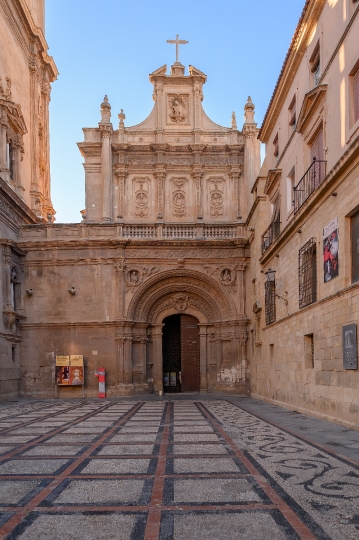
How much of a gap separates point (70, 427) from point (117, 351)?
10.9 meters

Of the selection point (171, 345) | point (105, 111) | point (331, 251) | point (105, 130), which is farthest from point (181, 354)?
point (331, 251)

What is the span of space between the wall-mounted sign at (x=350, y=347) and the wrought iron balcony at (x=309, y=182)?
12.0ft

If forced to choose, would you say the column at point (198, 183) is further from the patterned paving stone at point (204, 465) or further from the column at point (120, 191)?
the patterned paving stone at point (204, 465)

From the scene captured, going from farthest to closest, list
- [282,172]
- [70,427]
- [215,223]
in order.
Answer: [215,223], [282,172], [70,427]

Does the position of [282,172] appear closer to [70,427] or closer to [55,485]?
[70,427]

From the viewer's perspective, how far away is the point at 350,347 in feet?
31.1

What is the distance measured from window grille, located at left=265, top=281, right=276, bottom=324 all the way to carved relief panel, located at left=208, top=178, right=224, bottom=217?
23.4ft

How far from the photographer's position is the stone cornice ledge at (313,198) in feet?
30.6

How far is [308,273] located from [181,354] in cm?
1136

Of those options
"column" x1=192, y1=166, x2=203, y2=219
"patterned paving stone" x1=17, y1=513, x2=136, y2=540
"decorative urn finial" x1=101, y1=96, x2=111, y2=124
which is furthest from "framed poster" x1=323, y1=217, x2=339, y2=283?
"decorative urn finial" x1=101, y1=96, x2=111, y2=124

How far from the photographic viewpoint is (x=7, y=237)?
20.1 metres

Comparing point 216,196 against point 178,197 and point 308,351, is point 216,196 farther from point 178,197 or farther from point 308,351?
point 308,351

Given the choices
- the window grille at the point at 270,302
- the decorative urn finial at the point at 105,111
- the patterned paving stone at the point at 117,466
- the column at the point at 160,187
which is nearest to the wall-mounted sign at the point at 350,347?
the patterned paving stone at the point at 117,466

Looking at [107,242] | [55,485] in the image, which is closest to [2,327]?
[107,242]
